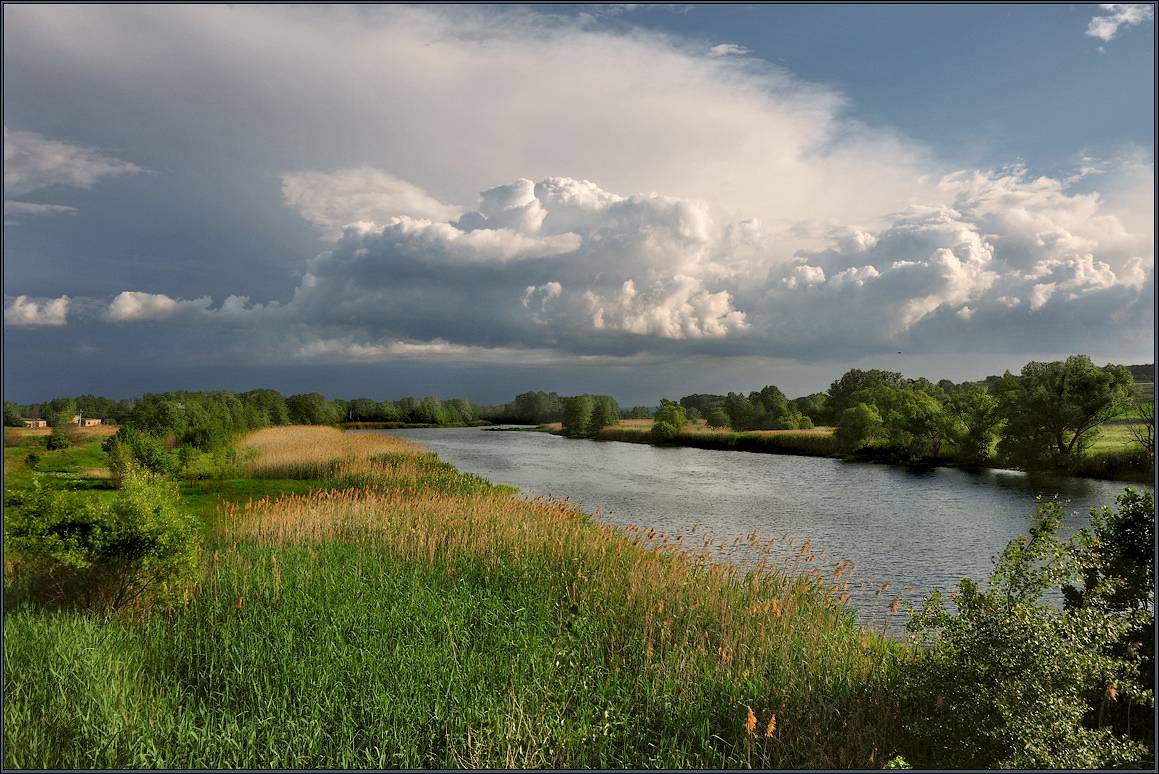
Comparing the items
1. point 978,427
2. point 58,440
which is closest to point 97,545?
point 58,440

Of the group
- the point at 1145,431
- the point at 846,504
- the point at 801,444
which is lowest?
the point at 846,504

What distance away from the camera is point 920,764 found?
17.2 feet

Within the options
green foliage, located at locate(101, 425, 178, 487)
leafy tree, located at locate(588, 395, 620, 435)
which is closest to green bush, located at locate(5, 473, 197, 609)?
green foliage, located at locate(101, 425, 178, 487)

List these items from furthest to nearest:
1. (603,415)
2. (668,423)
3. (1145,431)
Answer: (603,415)
(668,423)
(1145,431)

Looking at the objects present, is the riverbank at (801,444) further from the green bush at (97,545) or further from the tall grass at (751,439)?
the green bush at (97,545)

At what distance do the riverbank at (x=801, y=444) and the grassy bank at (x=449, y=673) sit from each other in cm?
2890

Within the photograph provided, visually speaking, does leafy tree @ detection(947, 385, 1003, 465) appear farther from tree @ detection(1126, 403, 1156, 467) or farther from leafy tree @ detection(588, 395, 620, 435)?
leafy tree @ detection(588, 395, 620, 435)

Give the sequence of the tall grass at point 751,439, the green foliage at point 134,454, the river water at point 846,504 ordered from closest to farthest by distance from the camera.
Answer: the green foliage at point 134,454 → the river water at point 846,504 → the tall grass at point 751,439

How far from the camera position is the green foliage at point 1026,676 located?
439 centimetres

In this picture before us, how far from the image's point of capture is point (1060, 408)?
32.1 metres

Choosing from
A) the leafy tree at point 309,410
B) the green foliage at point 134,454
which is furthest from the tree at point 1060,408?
the leafy tree at point 309,410

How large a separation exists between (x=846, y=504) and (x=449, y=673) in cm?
2236

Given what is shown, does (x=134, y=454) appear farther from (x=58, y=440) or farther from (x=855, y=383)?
(x=855, y=383)

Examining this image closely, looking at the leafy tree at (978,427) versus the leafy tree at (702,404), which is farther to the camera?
the leafy tree at (702,404)
